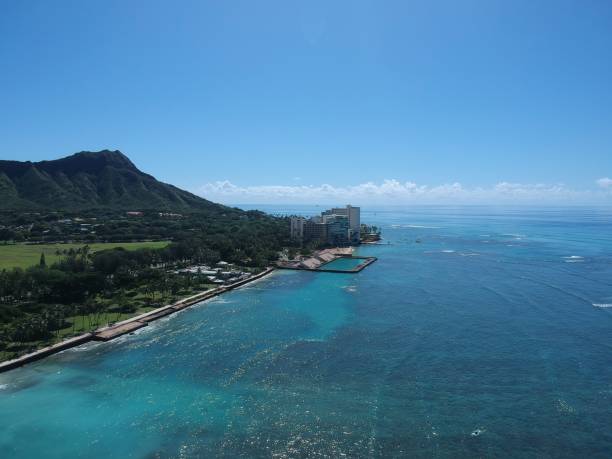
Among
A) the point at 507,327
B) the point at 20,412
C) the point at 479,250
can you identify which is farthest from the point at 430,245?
the point at 20,412

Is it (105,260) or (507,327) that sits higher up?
(105,260)

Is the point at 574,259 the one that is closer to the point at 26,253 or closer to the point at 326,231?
the point at 326,231

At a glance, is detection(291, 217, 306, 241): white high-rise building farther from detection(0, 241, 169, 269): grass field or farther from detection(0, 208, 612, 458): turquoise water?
detection(0, 208, 612, 458): turquoise water

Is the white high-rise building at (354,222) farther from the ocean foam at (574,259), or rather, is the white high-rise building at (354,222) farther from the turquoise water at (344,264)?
the ocean foam at (574,259)

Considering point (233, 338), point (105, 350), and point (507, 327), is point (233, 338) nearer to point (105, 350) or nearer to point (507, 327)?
point (105, 350)

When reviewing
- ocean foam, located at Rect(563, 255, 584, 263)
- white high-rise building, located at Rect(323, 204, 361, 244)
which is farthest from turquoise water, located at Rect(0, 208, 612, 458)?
white high-rise building, located at Rect(323, 204, 361, 244)

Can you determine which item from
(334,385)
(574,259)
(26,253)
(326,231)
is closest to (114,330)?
(334,385)

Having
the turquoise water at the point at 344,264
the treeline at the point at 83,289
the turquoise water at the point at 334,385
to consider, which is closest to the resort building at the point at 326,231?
the turquoise water at the point at 344,264
